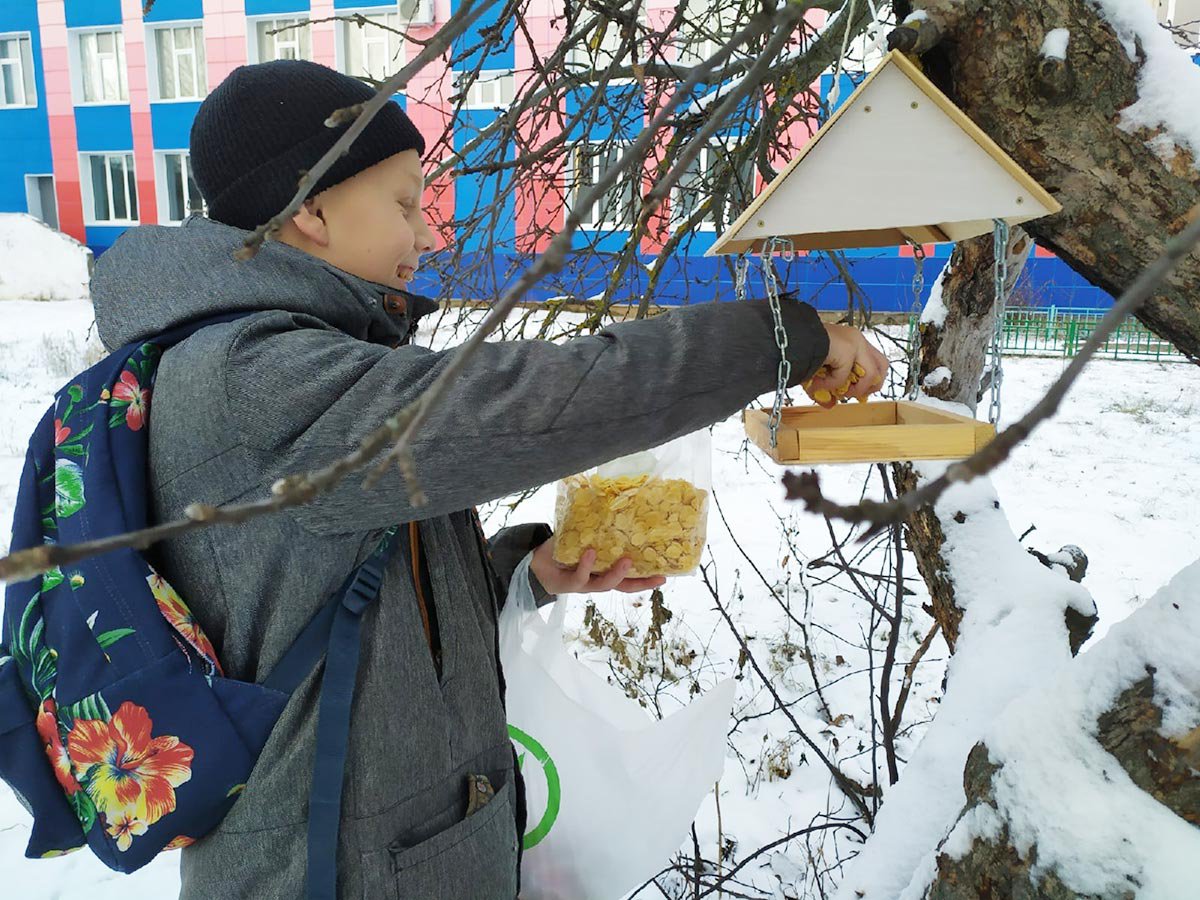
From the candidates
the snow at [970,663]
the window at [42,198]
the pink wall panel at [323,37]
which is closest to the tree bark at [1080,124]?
the snow at [970,663]

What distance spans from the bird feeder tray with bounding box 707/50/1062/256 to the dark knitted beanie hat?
1.63 ft

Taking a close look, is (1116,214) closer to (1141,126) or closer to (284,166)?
(1141,126)

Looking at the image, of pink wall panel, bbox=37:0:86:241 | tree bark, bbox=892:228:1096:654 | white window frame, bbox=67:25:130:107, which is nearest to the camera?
tree bark, bbox=892:228:1096:654

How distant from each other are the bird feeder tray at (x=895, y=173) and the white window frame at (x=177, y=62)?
15.6m

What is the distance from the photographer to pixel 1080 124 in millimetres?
1044

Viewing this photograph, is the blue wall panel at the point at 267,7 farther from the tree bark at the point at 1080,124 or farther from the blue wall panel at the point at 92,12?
the tree bark at the point at 1080,124

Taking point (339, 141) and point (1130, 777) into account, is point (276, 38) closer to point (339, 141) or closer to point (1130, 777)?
point (339, 141)

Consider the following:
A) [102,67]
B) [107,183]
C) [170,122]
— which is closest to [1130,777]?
[170,122]

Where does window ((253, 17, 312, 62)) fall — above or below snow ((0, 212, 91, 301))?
above

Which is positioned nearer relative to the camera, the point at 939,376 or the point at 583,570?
the point at 583,570

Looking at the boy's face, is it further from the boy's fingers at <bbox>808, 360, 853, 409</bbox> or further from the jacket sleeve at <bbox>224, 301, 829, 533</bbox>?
the boy's fingers at <bbox>808, 360, 853, 409</bbox>

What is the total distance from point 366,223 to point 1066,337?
10545mm

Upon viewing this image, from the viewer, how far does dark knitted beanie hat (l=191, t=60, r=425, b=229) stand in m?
1.08

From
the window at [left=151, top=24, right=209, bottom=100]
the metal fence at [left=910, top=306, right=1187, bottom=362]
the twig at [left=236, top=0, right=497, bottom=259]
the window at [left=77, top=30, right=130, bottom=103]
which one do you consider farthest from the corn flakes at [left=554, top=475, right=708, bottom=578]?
the window at [left=77, top=30, right=130, bottom=103]
